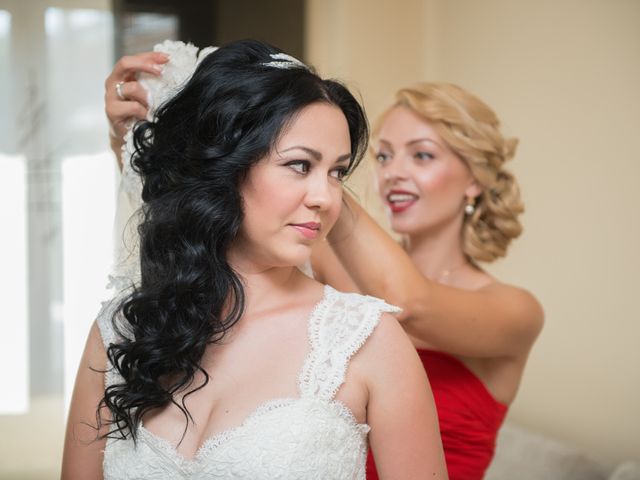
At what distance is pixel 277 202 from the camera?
1593mm

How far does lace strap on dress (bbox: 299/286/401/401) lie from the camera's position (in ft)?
5.20

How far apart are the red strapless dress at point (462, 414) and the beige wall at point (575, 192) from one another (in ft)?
3.06

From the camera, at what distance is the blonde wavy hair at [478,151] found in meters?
2.50

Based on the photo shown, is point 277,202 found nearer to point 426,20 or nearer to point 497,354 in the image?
point 497,354

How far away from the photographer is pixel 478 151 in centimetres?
252

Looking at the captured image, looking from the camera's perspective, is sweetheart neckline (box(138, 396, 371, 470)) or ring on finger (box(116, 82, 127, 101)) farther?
ring on finger (box(116, 82, 127, 101))

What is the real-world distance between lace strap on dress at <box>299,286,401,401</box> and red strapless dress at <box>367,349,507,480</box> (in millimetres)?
825

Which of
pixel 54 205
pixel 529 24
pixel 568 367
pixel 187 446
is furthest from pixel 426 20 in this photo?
pixel 187 446

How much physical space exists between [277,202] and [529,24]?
8.30ft

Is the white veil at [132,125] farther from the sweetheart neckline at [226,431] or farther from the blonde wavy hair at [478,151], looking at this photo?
the blonde wavy hair at [478,151]

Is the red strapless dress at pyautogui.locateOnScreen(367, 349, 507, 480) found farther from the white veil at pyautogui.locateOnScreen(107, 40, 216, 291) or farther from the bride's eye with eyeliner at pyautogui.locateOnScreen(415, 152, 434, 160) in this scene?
the white veil at pyautogui.locateOnScreen(107, 40, 216, 291)

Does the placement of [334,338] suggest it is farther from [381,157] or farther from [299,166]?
[381,157]

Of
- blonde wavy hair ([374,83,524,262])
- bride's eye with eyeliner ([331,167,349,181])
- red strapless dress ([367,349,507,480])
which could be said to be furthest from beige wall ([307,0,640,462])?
bride's eye with eyeliner ([331,167,349,181])

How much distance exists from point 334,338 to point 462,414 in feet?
3.06
